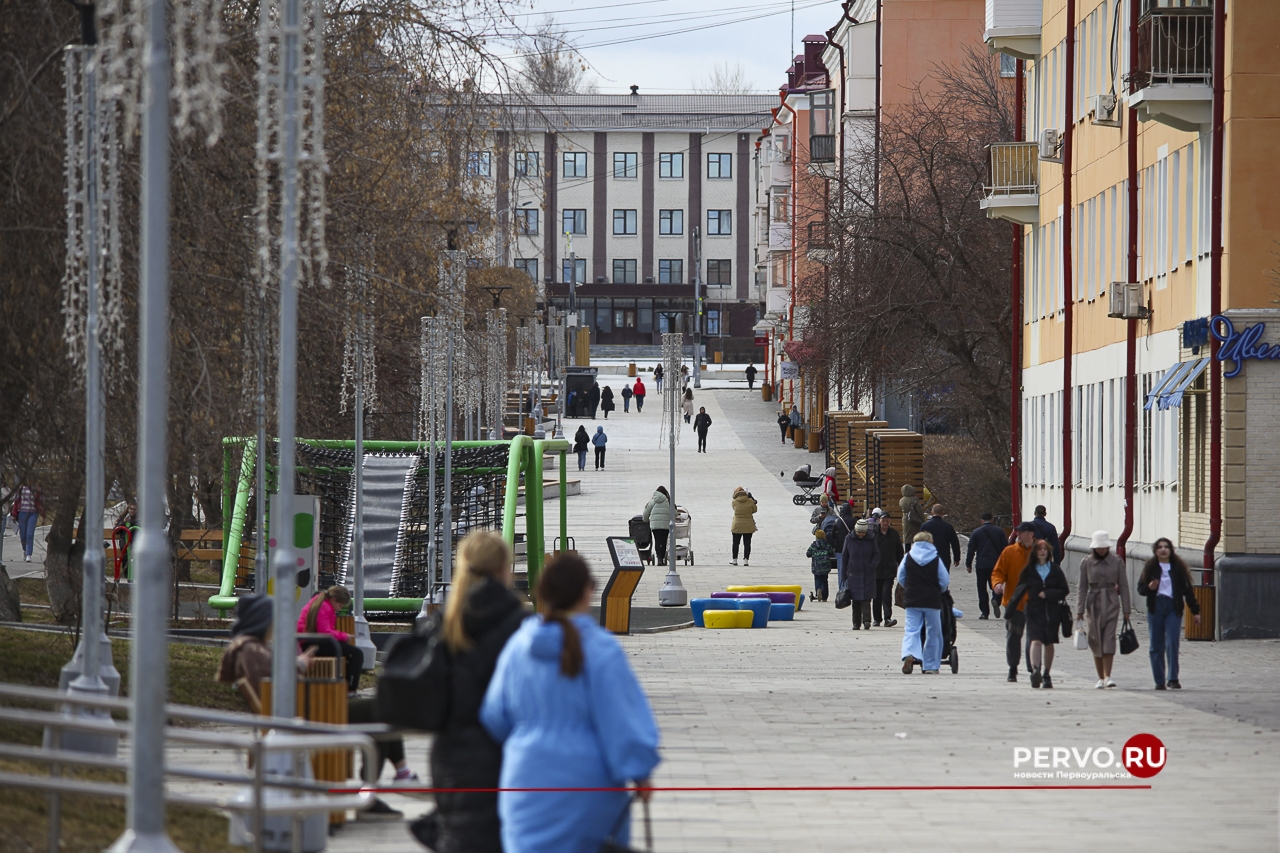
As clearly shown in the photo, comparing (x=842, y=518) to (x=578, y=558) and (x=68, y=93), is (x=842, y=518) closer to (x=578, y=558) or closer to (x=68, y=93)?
(x=68, y=93)

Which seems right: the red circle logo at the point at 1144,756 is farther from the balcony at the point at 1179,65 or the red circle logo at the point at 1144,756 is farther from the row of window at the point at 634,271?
the row of window at the point at 634,271

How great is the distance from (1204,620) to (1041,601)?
6819mm

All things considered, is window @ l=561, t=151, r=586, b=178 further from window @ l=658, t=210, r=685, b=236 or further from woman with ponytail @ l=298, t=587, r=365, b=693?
woman with ponytail @ l=298, t=587, r=365, b=693

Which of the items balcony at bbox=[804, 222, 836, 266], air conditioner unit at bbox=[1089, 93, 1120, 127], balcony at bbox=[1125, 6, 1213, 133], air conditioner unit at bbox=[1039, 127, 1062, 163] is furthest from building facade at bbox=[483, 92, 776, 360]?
balcony at bbox=[1125, 6, 1213, 133]

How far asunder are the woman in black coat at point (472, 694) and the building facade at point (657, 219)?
4403 inches

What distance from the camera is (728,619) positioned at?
2733 centimetres

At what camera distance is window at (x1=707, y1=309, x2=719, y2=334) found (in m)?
124

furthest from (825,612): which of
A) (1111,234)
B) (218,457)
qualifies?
(218,457)

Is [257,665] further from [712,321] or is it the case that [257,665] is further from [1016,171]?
[712,321]

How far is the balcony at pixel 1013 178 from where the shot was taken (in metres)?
37.8

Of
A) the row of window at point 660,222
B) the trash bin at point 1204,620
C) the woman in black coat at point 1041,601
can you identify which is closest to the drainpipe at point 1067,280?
the trash bin at point 1204,620

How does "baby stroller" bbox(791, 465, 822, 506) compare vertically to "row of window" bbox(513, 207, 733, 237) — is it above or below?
below

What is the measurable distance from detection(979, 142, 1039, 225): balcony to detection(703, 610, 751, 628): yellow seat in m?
14.2

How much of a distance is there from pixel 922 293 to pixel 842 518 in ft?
27.1
